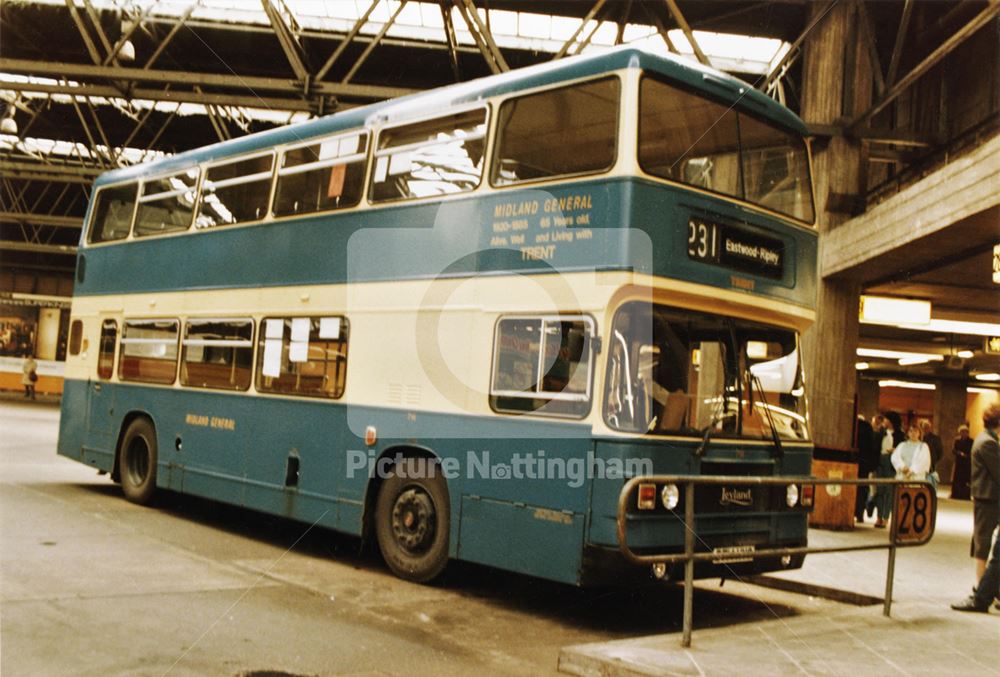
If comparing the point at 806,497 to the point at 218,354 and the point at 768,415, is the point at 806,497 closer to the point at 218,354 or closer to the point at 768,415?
the point at 768,415

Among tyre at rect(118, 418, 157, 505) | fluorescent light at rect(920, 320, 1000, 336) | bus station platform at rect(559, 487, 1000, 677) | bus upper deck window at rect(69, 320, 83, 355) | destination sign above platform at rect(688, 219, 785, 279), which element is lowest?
bus station platform at rect(559, 487, 1000, 677)

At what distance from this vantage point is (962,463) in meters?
24.1

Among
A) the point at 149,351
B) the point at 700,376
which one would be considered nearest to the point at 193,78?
the point at 149,351

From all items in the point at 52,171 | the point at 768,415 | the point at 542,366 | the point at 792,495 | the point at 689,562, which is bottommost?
the point at 689,562

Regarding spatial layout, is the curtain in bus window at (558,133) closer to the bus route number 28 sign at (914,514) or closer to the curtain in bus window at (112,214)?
the bus route number 28 sign at (914,514)

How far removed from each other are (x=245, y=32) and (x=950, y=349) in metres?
18.5

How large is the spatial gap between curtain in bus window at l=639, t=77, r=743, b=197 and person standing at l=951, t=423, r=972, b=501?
1872 centimetres

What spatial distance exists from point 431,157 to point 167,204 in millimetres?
5070

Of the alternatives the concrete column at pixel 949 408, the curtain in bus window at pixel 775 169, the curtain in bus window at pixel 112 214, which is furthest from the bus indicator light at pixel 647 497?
the concrete column at pixel 949 408

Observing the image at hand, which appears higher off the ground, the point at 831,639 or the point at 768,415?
the point at 768,415

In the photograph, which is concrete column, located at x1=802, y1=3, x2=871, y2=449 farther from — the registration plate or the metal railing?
the registration plate

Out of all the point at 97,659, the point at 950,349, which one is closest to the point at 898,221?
the point at 97,659

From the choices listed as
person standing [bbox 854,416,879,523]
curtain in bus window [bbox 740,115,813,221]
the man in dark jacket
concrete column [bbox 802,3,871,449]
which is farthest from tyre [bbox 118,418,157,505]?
person standing [bbox 854,416,879,523]

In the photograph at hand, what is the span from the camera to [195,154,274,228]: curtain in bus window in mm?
10766
